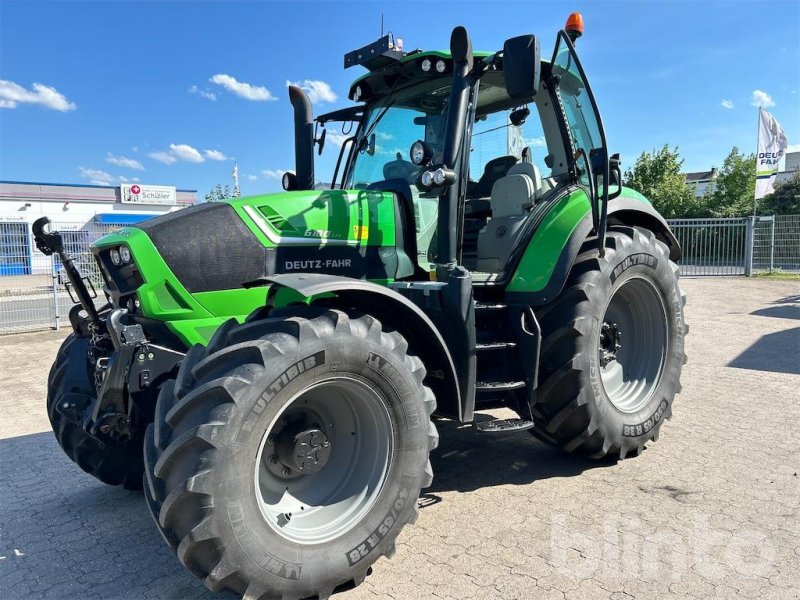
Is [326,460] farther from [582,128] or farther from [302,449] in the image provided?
[582,128]

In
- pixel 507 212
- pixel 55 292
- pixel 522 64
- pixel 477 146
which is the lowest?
pixel 55 292

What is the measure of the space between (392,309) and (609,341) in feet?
6.79

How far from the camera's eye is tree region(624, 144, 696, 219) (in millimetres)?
30422

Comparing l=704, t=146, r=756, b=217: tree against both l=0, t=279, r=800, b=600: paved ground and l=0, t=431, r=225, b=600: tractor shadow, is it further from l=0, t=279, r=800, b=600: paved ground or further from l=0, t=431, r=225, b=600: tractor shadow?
l=0, t=431, r=225, b=600: tractor shadow

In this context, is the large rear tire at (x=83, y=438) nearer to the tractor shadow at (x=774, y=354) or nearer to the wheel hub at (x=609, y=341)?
the wheel hub at (x=609, y=341)

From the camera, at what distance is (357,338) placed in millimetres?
2754

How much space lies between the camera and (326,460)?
2906mm

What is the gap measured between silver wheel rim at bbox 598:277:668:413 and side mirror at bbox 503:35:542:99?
1938 mm

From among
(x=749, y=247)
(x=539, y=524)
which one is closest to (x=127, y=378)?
(x=539, y=524)

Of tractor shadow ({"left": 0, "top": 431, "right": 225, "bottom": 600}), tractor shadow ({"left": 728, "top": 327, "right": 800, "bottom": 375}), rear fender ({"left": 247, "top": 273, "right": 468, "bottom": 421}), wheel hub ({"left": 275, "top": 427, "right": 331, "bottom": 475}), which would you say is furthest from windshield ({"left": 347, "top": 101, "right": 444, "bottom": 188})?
tractor shadow ({"left": 728, "top": 327, "right": 800, "bottom": 375})

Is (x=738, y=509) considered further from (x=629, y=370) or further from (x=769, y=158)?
(x=769, y=158)

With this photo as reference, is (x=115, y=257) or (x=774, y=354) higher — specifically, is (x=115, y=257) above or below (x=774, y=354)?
above

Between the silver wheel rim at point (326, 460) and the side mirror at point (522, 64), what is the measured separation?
182cm

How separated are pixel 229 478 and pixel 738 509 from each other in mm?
2966
